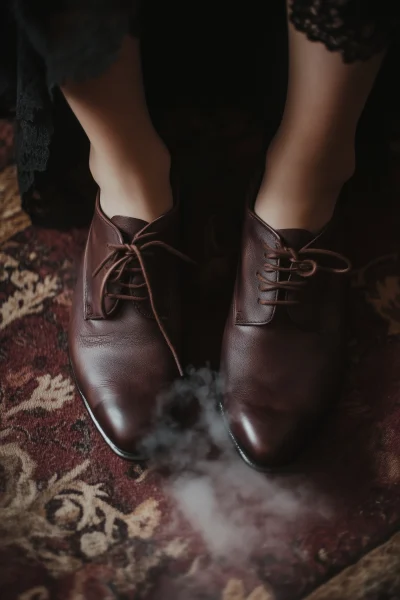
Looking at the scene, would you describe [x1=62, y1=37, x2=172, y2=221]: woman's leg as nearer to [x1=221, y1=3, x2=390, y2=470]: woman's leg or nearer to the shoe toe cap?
[x1=221, y1=3, x2=390, y2=470]: woman's leg

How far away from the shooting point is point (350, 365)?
2.58ft

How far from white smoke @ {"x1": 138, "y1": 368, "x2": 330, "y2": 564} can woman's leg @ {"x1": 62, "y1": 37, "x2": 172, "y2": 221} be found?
0.77 feet

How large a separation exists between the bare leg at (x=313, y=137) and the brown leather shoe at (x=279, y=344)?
0.08 feet

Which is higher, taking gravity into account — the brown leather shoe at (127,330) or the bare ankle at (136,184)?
the bare ankle at (136,184)

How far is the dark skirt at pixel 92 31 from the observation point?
1.62ft

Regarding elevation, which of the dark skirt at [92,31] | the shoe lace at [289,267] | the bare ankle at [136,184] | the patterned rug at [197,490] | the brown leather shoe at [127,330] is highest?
the dark skirt at [92,31]

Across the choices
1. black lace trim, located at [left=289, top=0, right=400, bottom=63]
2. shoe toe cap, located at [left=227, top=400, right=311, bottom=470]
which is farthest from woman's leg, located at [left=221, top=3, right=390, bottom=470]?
black lace trim, located at [left=289, top=0, right=400, bottom=63]

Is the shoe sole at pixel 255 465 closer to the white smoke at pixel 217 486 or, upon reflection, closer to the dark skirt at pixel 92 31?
the white smoke at pixel 217 486

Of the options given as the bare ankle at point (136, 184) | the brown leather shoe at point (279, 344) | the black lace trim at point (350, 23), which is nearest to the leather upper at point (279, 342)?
the brown leather shoe at point (279, 344)

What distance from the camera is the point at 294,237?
695 mm

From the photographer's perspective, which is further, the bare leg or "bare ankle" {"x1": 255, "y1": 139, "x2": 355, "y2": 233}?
"bare ankle" {"x1": 255, "y1": 139, "x2": 355, "y2": 233}

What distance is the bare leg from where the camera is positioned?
57 cm

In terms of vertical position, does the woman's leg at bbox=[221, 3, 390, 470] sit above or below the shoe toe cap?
above

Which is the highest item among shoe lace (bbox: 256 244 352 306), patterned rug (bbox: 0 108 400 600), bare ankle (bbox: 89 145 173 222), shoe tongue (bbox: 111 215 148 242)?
bare ankle (bbox: 89 145 173 222)
